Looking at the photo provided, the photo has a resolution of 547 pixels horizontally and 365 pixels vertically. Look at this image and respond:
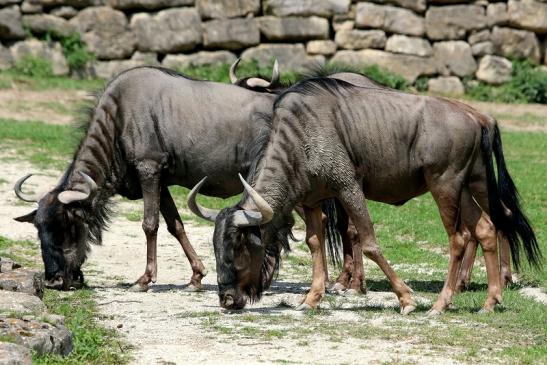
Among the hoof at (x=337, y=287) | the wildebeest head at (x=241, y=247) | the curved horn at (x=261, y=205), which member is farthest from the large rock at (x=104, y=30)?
the curved horn at (x=261, y=205)

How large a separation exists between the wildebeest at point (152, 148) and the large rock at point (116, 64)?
12.0 meters

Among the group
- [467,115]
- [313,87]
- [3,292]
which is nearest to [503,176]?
[467,115]

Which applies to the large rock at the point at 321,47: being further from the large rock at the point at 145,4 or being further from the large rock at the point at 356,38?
the large rock at the point at 145,4

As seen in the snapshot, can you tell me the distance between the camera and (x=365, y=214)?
995cm

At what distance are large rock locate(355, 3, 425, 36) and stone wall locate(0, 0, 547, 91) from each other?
0.07 feet

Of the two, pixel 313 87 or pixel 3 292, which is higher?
pixel 313 87

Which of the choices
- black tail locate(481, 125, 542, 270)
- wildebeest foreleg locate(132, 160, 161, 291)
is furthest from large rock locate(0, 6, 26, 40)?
black tail locate(481, 125, 542, 270)

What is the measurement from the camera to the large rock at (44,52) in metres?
23.1

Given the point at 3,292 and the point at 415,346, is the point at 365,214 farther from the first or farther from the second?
the point at 3,292

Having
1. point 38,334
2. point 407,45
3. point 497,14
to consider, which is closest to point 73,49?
point 407,45

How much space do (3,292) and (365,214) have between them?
117 inches

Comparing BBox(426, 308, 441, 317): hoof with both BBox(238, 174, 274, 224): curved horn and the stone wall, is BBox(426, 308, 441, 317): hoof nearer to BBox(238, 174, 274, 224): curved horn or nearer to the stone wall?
BBox(238, 174, 274, 224): curved horn

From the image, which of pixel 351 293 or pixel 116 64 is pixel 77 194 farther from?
pixel 116 64

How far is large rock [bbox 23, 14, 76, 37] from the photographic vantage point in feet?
76.3
